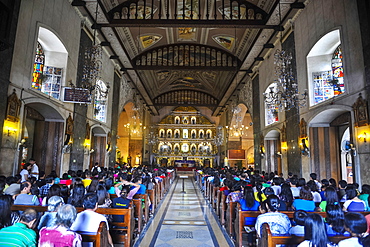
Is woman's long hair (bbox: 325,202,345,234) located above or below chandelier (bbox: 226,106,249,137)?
below

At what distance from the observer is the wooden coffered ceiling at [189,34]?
10.4 metres

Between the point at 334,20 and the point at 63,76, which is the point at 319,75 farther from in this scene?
the point at 63,76

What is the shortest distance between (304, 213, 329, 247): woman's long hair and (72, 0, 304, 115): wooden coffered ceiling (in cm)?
930

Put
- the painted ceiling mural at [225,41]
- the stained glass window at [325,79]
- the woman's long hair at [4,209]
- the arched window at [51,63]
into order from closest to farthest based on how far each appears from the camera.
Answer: the woman's long hair at [4,209]
the stained glass window at [325,79]
the arched window at [51,63]
the painted ceiling mural at [225,41]

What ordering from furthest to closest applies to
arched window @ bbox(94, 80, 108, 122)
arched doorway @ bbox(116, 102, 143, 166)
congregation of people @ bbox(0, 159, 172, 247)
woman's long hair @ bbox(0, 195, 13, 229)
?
arched doorway @ bbox(116, 102, 143, 166), arched window @ bbox(94, 80, 108, 122), woman's long hair @ bbox(0, 195, 13, 229), congregation of people @ bbox(0, 159, 172, 247)

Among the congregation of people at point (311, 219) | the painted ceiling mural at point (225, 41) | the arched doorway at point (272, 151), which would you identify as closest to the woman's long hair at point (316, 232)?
the congregation of people at point (311, 219)

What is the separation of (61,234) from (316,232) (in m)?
2.44

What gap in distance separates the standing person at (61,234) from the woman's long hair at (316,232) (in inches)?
88.0

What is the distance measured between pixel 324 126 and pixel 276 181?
4.35m

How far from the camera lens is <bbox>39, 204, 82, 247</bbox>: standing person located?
2326 mm

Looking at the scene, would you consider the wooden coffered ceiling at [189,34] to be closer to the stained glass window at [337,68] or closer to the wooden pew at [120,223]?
A: the stained glass window at [337,68]

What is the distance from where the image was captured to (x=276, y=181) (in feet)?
21.0

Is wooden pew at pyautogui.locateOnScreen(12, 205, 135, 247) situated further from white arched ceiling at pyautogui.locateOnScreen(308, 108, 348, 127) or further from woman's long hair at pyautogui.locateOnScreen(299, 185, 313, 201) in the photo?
white arched ceiling at pyautogui.locateOnScreen(308, 108, 348, 127)

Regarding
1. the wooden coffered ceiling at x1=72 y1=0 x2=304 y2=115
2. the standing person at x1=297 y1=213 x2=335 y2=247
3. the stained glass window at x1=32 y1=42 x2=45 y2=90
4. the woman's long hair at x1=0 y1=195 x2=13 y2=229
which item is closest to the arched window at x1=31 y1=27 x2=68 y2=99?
the stained glass window at x1=32 y1=42 x2=45 y2=90
